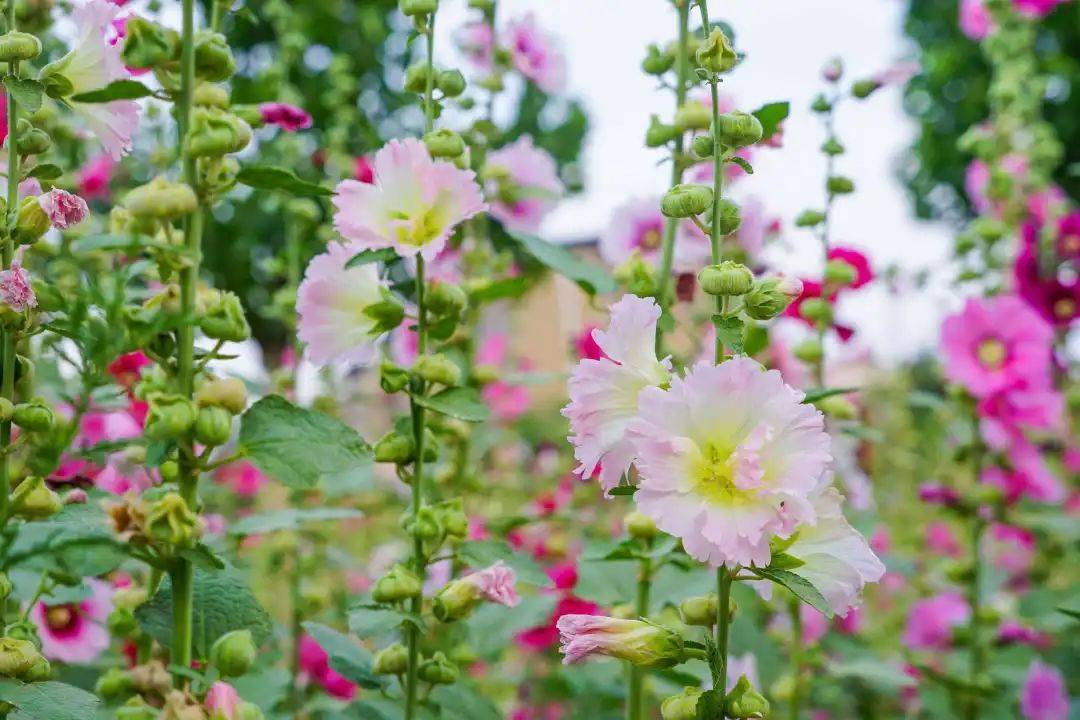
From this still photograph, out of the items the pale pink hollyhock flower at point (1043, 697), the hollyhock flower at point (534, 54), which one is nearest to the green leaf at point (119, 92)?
the hollyhock flower at point (534, 54)

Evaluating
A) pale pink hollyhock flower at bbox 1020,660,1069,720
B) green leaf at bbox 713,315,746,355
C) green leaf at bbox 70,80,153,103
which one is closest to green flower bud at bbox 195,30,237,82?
green leaf at bbox 70,80,153,103

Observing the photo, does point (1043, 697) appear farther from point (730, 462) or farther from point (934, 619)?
point (730, 462)

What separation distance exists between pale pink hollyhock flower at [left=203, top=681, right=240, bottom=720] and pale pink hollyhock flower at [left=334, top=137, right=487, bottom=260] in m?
0.33

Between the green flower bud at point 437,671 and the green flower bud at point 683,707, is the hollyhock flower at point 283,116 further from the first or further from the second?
the green flower bud at point 683,707

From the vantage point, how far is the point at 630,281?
1065 mm

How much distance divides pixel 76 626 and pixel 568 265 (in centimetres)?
65

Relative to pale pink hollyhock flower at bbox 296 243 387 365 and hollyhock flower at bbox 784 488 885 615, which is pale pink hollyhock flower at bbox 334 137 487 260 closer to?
pale pink hollyhock flower at bbox 296 243 387 365

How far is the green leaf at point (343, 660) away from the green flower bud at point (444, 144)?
0.39 m

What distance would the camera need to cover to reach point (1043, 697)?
5.25 feet

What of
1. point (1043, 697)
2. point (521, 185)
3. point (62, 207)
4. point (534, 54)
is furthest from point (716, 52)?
point (1043, 697)

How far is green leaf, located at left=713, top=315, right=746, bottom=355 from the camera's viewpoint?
2.24 ft

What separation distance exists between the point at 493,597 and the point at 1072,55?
28.4 ft

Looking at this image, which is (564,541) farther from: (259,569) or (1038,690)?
(1038,690)

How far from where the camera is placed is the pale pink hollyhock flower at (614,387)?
699 mm
